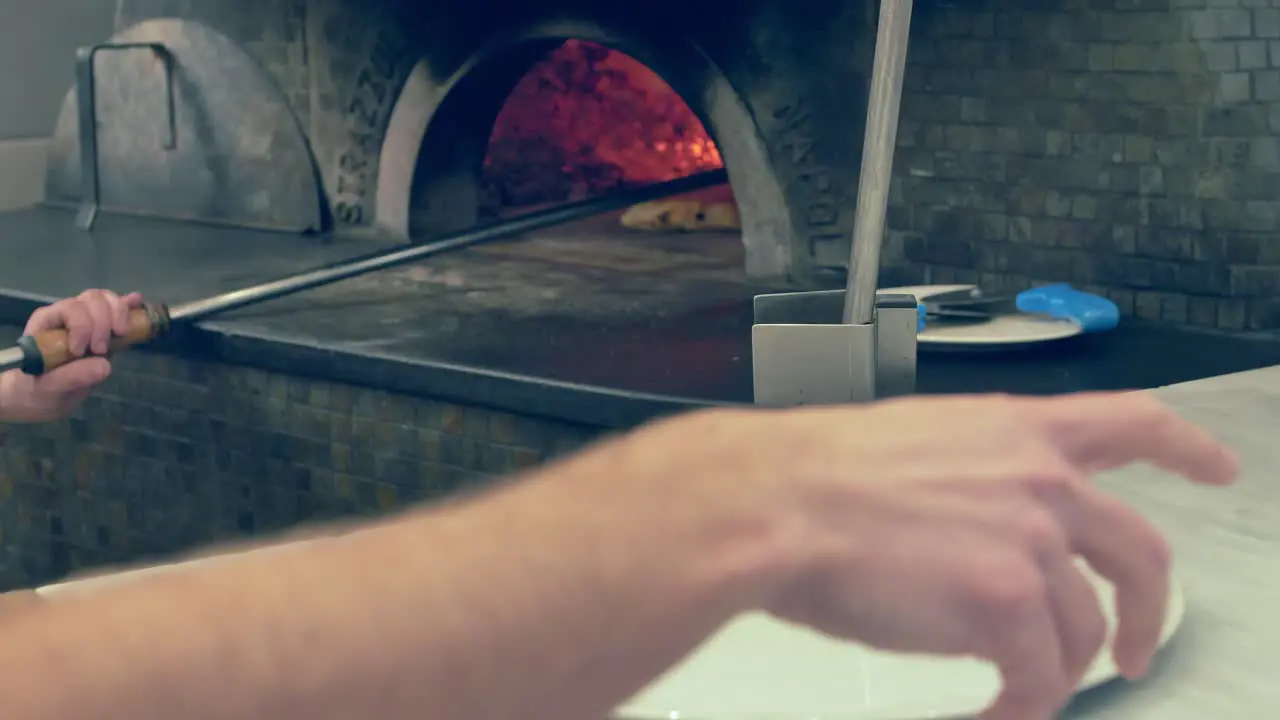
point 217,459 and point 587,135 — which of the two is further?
point 587,135

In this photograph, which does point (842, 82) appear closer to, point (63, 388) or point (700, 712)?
point (63, 388)

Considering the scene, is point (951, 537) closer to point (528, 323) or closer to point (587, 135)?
point (528, 323)

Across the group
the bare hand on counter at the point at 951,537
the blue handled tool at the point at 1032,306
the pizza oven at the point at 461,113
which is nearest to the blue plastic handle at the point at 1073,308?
the blue handled tool at the point at 1032,306

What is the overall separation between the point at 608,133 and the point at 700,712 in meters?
2.33

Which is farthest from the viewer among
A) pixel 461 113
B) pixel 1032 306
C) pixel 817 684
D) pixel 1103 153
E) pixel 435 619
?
pixel 461 113

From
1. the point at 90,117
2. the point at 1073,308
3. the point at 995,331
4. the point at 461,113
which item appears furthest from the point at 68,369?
the point at 90,117

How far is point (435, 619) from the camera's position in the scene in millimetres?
348

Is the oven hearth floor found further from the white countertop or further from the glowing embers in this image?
the white countertop

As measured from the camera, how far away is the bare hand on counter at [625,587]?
34cm

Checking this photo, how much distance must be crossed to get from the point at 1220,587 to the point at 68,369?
3.73 feet

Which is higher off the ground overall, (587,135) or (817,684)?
(587,135)

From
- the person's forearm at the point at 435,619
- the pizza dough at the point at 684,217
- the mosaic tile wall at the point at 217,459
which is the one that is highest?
the person's forearm at the point at 435,619

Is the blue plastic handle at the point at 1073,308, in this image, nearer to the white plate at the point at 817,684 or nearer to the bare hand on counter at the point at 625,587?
the white plate at the point at 817,684

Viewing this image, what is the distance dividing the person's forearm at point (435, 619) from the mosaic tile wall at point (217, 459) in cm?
117
